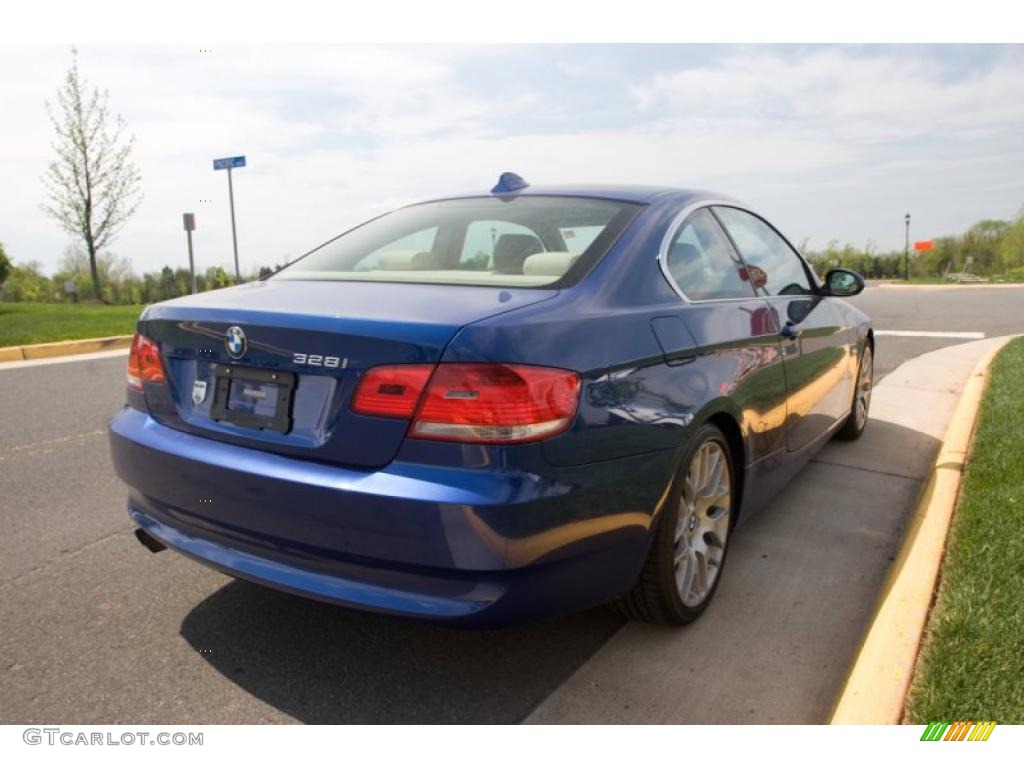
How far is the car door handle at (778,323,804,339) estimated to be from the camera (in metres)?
3.60

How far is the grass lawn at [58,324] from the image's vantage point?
1159cm

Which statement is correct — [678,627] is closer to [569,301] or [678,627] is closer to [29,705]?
[569,301]

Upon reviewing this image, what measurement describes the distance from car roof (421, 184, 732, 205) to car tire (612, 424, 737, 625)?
955 mm

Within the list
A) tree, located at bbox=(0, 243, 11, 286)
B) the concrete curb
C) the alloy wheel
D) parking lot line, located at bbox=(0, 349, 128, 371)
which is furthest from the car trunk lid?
tree, located at bbox=(0, 243, 11, 286)

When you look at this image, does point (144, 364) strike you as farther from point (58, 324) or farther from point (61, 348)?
point (58, 324)

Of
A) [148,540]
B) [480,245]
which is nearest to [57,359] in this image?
[148,540]

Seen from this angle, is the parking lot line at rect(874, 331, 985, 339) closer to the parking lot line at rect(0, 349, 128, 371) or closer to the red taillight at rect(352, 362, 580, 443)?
the parking lot line at rect(0, 349, 128, 371)

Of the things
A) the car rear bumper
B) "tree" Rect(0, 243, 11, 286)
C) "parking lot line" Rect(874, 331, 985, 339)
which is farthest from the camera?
"tree" Rect(0, 243, 11, 286)

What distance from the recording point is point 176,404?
8.52ft

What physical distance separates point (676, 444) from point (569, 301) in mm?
574

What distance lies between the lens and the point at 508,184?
3.61m

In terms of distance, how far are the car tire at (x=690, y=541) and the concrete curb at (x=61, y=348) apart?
10.1m

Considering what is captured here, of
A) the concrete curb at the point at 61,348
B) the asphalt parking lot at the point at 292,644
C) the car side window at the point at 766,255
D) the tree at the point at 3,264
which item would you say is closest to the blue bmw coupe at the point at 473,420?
the asphalt parking lot at the point at 292,644

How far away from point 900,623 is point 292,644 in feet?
6.43
